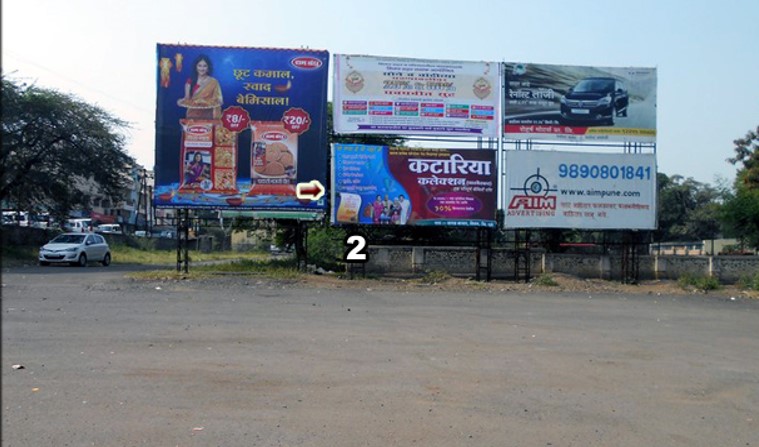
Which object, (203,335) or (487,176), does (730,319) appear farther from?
(203,335)

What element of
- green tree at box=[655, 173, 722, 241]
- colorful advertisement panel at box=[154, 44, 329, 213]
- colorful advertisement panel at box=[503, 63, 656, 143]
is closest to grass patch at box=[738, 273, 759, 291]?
colorful advertisement panel at box=[503, 63, 656, 143]

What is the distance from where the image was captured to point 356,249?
74.7 ft

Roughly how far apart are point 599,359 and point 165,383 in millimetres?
5744

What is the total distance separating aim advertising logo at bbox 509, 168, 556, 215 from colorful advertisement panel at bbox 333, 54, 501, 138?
2.61 m

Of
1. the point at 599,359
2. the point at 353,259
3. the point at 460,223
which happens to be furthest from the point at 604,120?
the point at 599,359

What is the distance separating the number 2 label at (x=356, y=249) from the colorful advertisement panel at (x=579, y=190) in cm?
486

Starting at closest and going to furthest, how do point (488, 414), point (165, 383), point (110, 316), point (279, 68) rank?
point (488, 414) < point (165, 383) < point (110, 316) < point (279, 68)

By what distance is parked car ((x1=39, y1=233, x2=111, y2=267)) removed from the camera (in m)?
28.3

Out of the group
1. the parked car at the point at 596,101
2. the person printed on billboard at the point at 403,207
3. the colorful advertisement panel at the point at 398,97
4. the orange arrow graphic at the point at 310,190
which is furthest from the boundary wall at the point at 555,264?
the parked car at the point at 596,101

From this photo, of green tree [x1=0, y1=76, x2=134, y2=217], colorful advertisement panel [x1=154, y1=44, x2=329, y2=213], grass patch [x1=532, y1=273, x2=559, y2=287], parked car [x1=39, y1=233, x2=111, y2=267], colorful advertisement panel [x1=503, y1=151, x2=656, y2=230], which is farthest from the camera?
green tree [x1=0, y1=76, x2=134, y2=217]

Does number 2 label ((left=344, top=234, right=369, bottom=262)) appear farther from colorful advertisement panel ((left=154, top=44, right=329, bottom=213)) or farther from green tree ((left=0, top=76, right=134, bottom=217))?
green tree ((left=0, top=76, right=134, bottom=217))

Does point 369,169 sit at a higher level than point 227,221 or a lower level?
higher

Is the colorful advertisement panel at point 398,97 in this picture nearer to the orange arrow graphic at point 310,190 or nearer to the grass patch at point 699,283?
the orange arrow graphic at point 310,190

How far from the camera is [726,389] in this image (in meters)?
7.97
